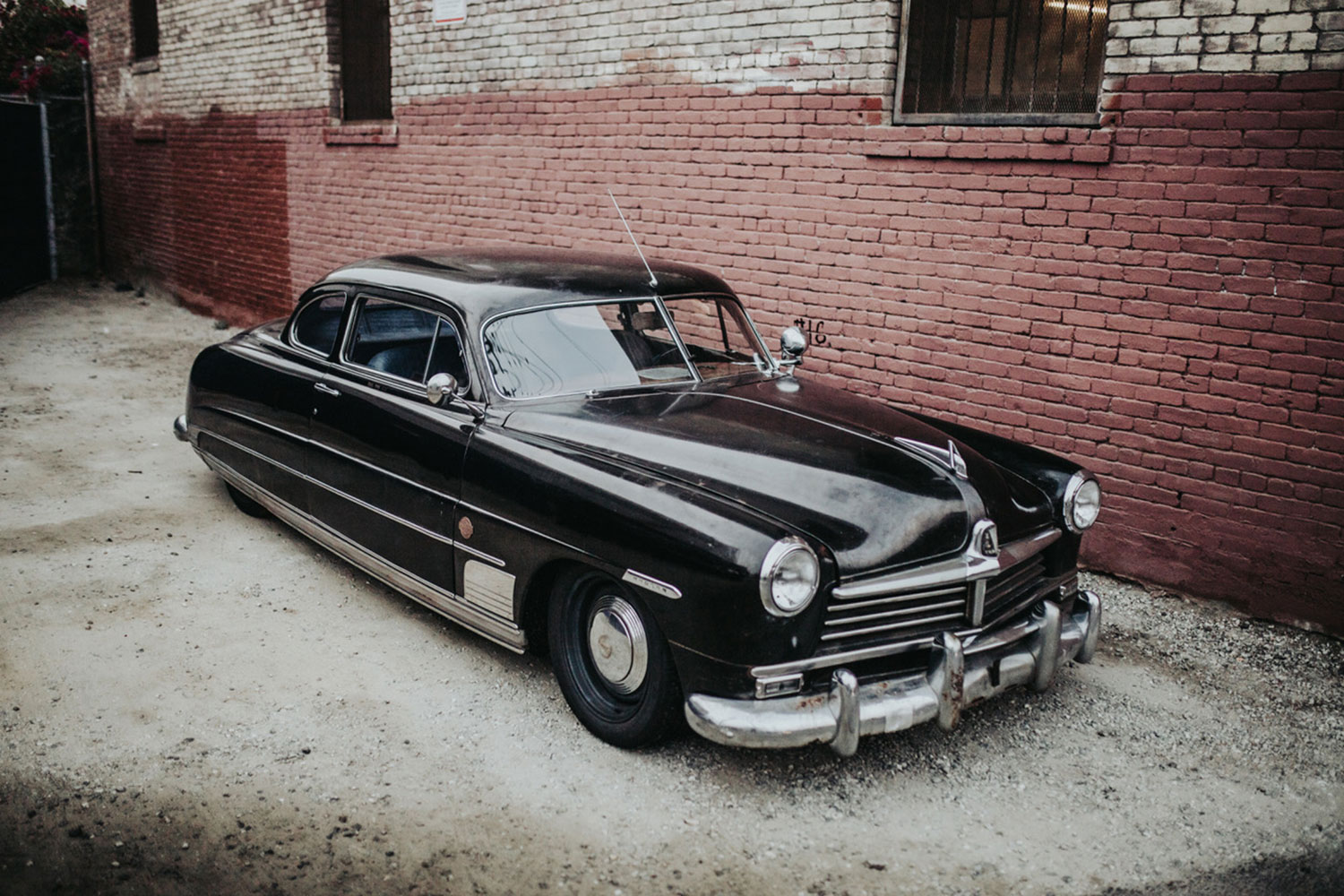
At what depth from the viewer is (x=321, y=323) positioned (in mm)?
4930

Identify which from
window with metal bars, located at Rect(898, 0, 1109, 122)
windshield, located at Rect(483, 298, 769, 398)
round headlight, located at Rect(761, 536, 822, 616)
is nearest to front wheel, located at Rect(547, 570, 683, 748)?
round headlight, located at Rect(761, 536, 822, 616)

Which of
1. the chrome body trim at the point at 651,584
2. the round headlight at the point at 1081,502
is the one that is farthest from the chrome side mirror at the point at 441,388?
the round headlight at the point at 1081,502

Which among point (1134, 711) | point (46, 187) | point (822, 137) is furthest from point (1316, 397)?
point (46, 187)

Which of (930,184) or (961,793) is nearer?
(961,793)

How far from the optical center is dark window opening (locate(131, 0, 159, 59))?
1301 cm

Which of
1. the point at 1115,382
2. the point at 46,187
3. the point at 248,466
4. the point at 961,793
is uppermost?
the point at 46,187

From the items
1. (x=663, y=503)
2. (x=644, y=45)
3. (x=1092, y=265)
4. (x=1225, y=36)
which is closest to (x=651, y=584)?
(x=663, y=503)

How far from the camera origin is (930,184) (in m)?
5.44

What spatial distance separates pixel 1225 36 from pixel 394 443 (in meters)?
3.87

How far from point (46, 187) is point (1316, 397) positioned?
14588 millimetres

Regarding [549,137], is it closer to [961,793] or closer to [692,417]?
[692,417]

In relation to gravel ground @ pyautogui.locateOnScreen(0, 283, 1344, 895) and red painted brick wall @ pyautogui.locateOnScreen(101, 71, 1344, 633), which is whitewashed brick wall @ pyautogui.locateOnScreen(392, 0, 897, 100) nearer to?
red painted brick wall @ pyautogui.locateOnScreen(101, 71, 1344, 633)

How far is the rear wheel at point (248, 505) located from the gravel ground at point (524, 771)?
2.30 ft

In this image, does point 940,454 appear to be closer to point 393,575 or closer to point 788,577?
point 788,577
